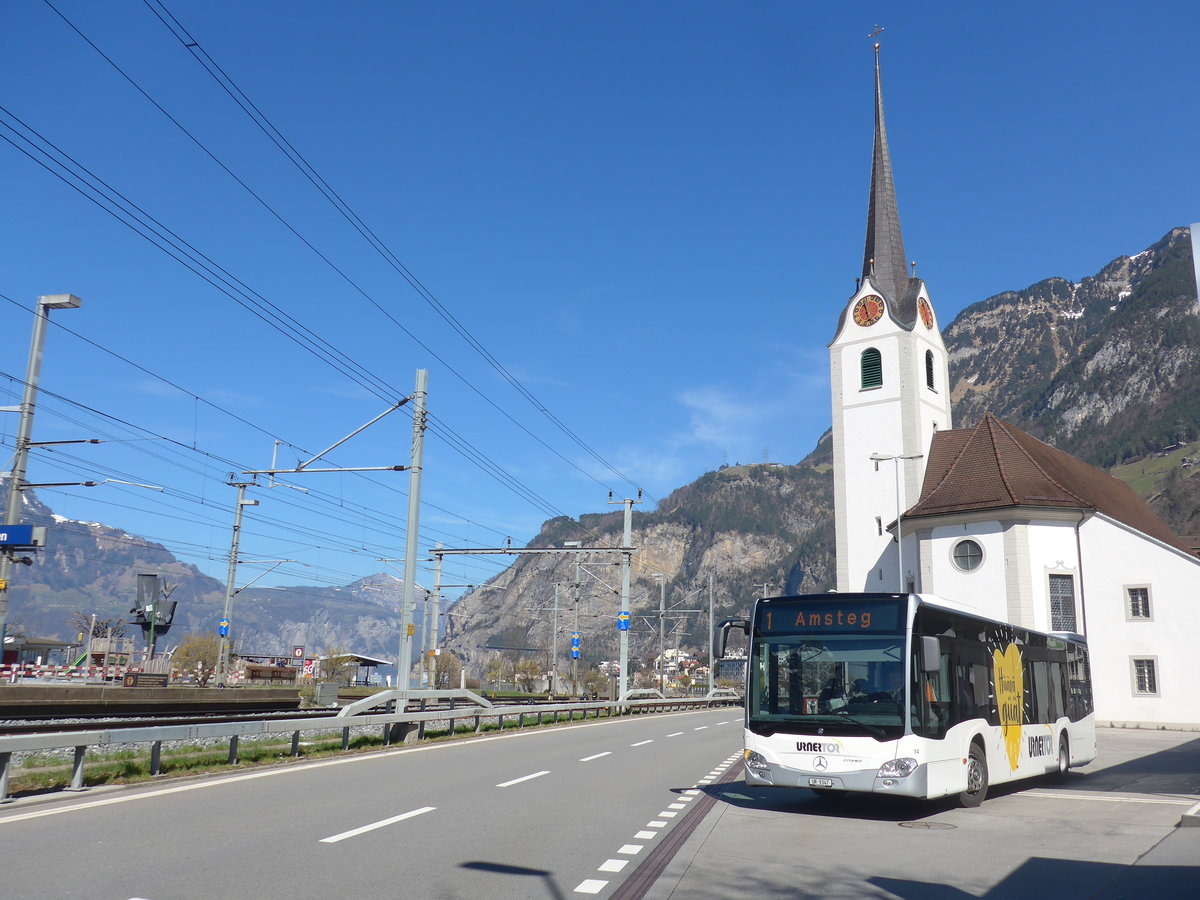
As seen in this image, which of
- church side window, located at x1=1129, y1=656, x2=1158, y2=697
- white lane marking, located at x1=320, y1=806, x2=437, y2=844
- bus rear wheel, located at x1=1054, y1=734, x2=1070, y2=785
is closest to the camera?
white lane marking, located at x1=320, y1=806, x2=437, y2=844

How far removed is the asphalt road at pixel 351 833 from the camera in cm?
736

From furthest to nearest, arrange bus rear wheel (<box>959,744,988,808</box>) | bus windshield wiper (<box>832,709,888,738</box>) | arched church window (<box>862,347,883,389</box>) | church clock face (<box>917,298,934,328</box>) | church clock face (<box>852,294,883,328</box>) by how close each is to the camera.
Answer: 1. church clock face (<box>852,294,883,328</box>)
2. church clock face (<box>917,298,934,328</box>)
3. arched church window (<box>862,347,883,389</box>)
4. bus rear wheel (<box>959,744,988,808</box>)
5. bus windshield wiper (<box>832,709,888,738</box>)

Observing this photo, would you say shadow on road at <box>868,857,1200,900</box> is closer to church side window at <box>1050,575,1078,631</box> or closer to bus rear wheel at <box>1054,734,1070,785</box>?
bus rear wheel at <box>1054,734,1070,785</box>

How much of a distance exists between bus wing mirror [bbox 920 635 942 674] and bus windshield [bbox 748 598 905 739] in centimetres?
26

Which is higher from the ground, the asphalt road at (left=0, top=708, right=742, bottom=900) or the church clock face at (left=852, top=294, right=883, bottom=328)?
the church clock face at (left=852, top=294, right=883, bottom=328)

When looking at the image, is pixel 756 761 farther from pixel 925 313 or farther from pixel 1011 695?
pixel 925 313

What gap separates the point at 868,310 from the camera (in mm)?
52406

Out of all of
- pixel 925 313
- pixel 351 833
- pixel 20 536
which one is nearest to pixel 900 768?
pixel 351 833

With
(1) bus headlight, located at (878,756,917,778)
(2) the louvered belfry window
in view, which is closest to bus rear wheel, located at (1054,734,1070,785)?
(1) bus headlight, located at (878,756,917,778)

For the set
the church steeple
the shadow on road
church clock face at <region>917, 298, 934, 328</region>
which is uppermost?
the church steeple

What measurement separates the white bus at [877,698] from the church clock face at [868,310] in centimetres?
3837

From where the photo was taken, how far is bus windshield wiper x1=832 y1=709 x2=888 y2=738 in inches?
477

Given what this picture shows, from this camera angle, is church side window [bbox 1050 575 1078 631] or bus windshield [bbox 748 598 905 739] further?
church side window [bbox 1050 575 1078 631]

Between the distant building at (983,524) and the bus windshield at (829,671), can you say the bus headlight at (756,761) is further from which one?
the distant building at (983,524)
